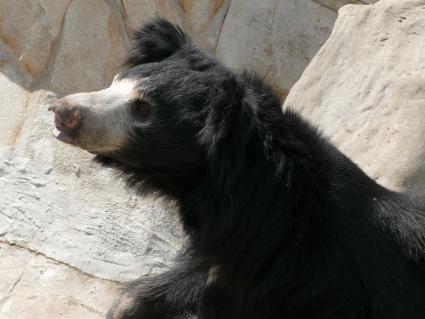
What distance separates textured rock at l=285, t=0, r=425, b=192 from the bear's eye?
141cm

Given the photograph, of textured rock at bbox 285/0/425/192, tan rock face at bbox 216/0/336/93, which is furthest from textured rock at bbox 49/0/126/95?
textured rock at bbox 285/0/425/192

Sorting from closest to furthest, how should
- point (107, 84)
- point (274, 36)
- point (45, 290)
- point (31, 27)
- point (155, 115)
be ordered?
point (155, 115), point (45, 290), point (107, 84), point (31, 27), point (274, 36)

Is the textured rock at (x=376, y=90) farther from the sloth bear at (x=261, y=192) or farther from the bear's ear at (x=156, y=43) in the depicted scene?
the bear's ear at (x=156, y=43)

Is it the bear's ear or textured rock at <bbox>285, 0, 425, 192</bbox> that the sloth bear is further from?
textured rock at <bbox>285, 0, 425, 192</bbox>

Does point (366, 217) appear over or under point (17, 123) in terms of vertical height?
over

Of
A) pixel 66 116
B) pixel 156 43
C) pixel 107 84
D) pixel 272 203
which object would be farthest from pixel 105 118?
pixel 107 84

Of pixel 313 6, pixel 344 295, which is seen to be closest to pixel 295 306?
pixel 344 295

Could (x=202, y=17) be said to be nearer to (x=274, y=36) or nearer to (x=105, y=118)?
(x=274, y=36)

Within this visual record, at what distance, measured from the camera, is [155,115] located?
10.5ft

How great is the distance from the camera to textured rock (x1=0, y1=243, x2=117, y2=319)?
4676 mm

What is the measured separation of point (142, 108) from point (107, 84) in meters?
2.65

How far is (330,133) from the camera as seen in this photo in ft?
14.4

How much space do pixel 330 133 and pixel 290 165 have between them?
134cm

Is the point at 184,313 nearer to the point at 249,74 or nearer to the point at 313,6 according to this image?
the point at 249,74
